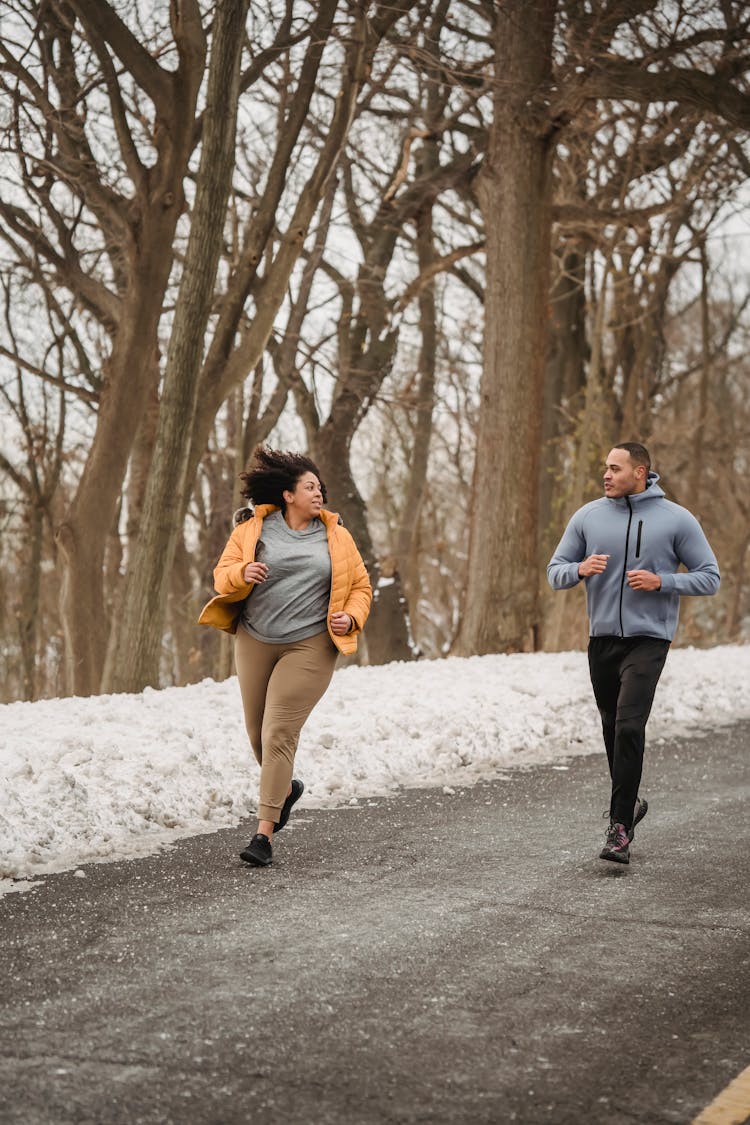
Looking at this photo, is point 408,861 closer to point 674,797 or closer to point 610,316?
point 674,797

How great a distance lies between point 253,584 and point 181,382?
6.67 meters

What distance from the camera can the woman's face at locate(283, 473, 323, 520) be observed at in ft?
24.0

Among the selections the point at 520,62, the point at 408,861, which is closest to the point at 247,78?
the point at 520,62

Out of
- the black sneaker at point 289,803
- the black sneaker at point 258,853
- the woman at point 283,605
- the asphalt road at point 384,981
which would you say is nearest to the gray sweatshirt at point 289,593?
the woman at point 283,605

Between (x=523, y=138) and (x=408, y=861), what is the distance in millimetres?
12550

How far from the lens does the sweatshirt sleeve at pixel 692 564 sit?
23.6 feet

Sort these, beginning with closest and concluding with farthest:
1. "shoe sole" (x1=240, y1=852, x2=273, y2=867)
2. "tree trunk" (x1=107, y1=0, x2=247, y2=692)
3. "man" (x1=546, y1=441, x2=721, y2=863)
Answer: "shoe sole" (x1=240, y1=852, x2=273, y2=867), "man" (x1=546, y1=441, x2=721, y2=863), "tree trunk" (x1=107, y1=0, x2=247, y2=692)

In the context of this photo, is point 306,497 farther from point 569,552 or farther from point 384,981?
point 384,981

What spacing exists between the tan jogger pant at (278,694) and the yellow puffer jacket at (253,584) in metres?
0.13

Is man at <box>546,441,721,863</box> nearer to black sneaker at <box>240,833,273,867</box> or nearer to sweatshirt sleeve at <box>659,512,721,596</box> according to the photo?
sweatshirt sleeve at <box>659,512,721,596</box>

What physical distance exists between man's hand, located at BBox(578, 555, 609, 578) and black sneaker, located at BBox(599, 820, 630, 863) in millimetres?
1317

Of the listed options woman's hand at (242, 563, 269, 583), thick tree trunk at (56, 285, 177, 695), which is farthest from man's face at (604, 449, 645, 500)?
thick tree trunk at (56, 285, 177, 695)

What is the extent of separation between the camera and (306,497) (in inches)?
288

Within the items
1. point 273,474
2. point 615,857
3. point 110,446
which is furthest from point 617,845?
point 110,446
